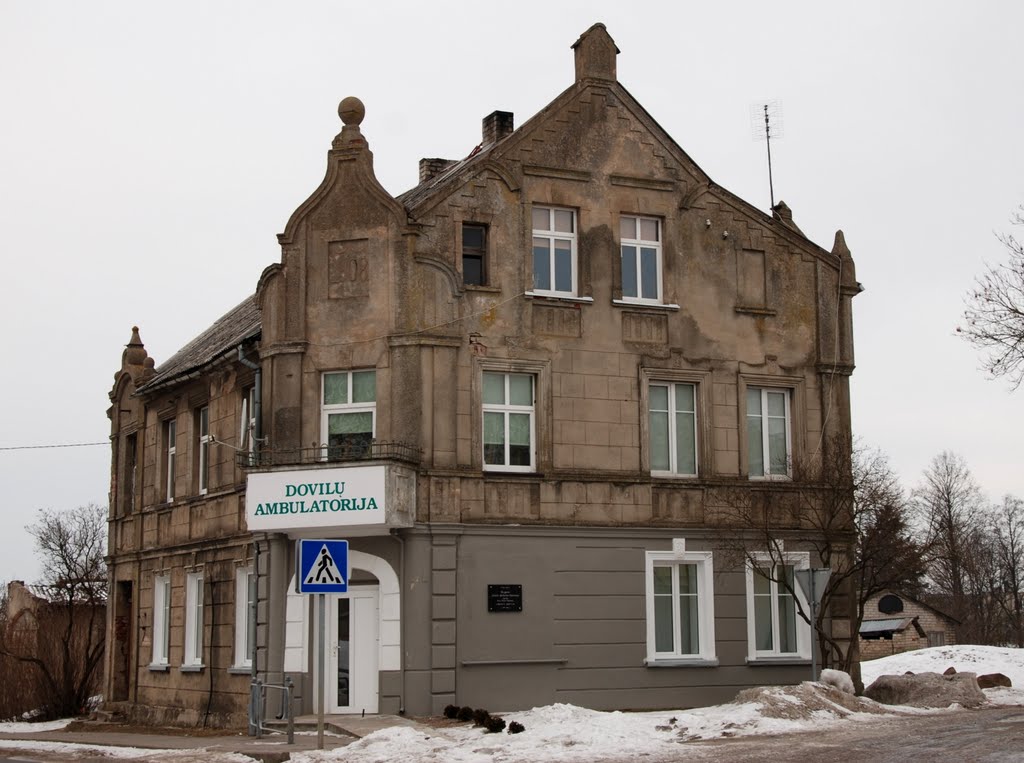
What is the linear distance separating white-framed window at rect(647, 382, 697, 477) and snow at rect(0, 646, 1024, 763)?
4739mm

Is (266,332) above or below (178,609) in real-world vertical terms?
above

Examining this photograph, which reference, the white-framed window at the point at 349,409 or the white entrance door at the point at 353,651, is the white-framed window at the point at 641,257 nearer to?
the white-framed window at the point at 349,409

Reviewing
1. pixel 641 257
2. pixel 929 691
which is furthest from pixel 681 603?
pixel 641 257

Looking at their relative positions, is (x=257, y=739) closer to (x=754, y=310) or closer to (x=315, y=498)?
(x=315, y=498)

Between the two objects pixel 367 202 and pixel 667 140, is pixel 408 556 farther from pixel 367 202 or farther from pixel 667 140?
pixel 667 140

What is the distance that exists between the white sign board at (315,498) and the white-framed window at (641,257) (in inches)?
266

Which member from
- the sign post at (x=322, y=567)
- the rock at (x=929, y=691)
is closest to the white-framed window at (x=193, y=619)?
the sign post at (x=322, y=567)

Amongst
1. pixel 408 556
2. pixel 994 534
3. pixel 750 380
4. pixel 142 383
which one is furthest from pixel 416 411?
pixel 994 534

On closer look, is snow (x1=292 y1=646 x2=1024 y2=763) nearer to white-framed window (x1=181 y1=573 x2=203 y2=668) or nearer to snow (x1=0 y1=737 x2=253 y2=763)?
snow (x1=0 y1=737 x2=253 y2=763)

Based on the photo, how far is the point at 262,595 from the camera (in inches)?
1031

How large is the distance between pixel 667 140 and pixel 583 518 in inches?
307

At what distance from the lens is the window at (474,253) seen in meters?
26.5

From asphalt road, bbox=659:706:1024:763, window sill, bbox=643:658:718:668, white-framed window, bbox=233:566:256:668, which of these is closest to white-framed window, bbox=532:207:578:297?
window sill, bbox=643:658:718:668

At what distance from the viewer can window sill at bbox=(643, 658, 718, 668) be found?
26484 mm
